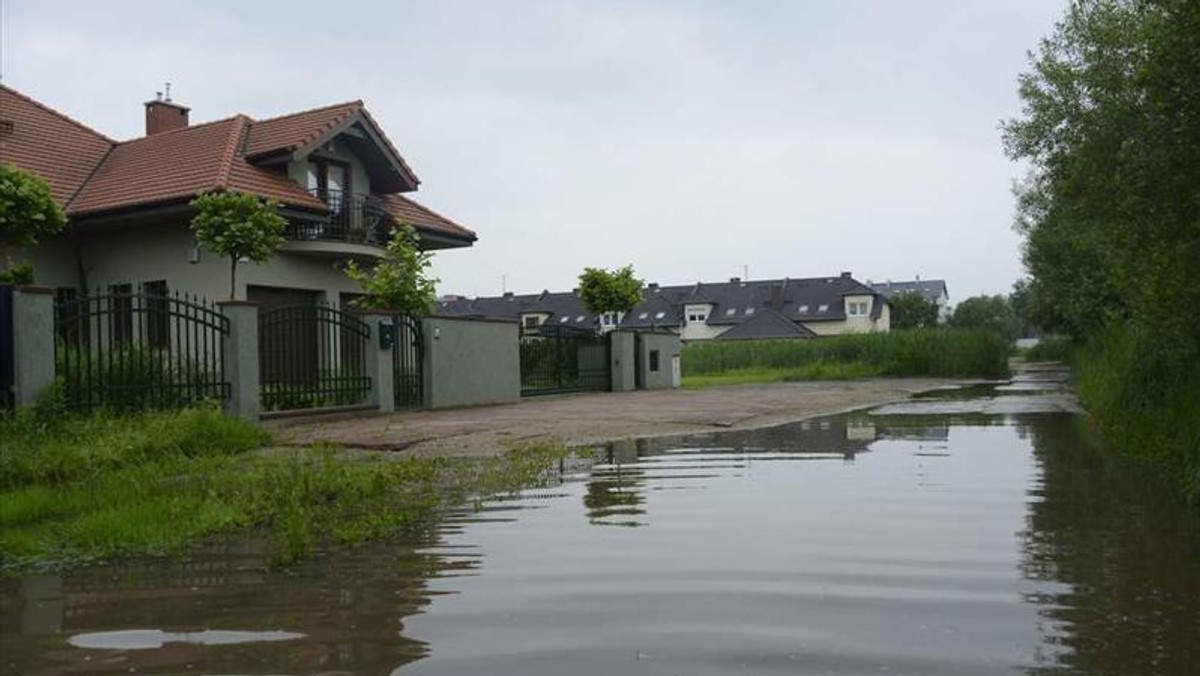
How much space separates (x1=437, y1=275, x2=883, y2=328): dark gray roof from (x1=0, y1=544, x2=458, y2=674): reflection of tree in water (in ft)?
262

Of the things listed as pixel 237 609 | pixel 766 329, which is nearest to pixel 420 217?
pixel 237 609

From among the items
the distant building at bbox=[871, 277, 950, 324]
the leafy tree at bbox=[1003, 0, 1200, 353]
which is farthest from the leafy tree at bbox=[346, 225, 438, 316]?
the distant building at bbox=[871, 277, 950, 324]

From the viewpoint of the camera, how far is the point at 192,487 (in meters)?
7.70

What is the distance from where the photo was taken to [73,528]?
247 inches

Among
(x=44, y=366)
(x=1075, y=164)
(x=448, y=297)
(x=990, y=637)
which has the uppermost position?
(x=448, y=297)

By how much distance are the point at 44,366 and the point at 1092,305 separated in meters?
24.1

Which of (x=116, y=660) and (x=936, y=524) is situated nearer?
(x=116, y=660)

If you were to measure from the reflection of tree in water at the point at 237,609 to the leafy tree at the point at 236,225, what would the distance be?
1182cm

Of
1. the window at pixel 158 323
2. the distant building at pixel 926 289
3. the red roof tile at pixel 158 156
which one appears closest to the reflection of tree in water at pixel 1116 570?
the window at pixel 158 323

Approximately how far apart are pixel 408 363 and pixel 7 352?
26.2 feet

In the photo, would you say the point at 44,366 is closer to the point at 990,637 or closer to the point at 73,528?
the point at 73,528

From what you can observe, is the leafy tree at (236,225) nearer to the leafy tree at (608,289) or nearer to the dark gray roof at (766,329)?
the leafy tree at (608,289)

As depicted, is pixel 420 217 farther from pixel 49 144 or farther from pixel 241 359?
pixel 241 359

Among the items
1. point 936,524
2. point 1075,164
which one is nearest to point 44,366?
point 936,524
